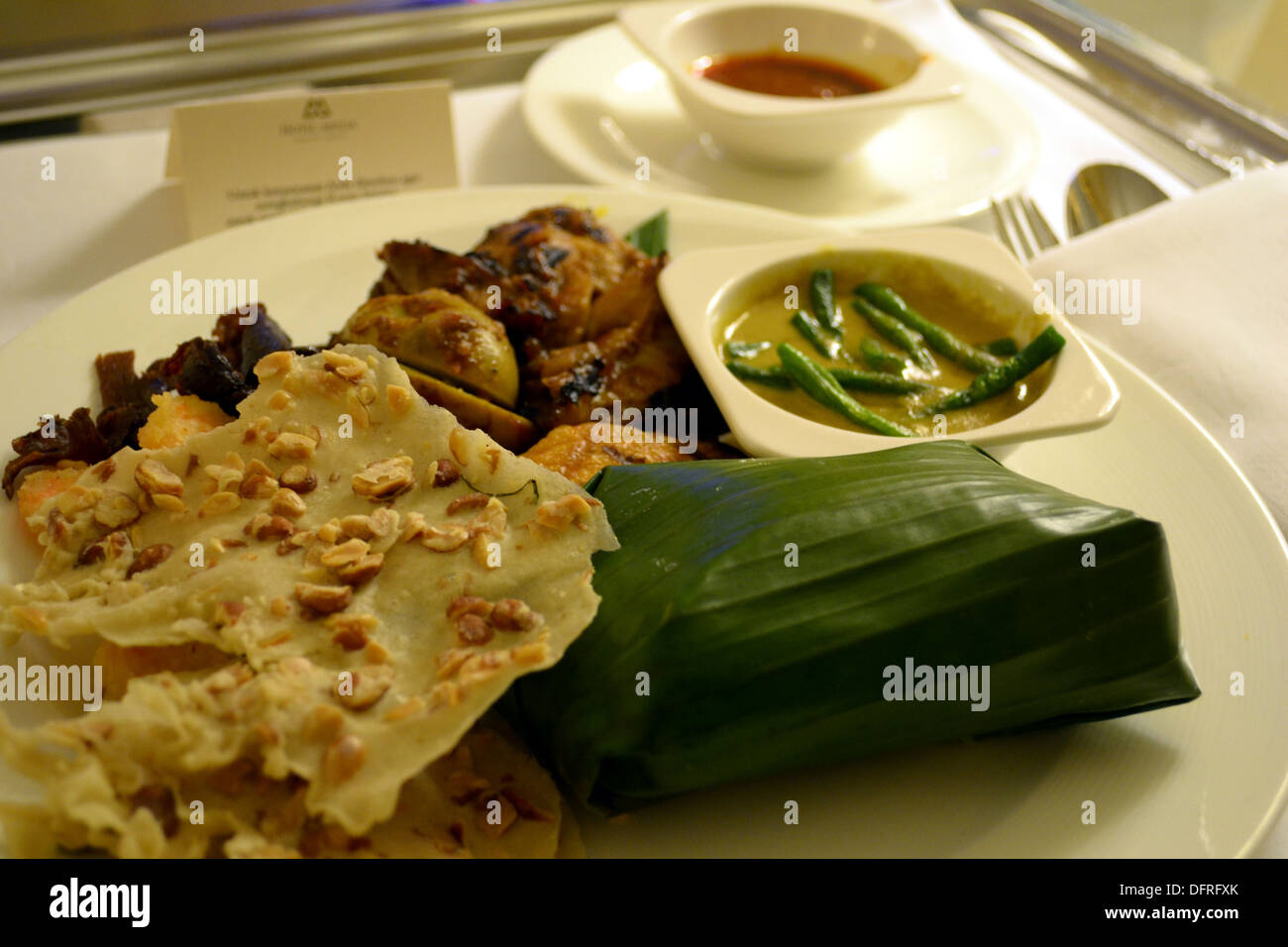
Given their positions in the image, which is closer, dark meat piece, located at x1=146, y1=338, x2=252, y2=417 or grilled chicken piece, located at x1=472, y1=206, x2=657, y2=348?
dark meat piece, located at x1=146, y1=338, x2=252, y2=417

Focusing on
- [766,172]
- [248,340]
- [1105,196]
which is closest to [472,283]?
[248,340]

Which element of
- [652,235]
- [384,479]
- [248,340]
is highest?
[652,235]

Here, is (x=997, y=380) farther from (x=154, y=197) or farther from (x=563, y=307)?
(x=154, y=197)

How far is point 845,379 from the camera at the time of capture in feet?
7.74

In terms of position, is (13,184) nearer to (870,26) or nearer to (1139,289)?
(870,26)

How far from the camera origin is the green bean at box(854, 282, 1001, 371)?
246cm

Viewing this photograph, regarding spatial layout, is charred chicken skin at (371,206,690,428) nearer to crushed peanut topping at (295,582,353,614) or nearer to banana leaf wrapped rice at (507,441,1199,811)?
banana leaf wrapped rice at (507,441,1199,811)

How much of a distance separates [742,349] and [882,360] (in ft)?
1.01

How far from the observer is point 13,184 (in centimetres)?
314

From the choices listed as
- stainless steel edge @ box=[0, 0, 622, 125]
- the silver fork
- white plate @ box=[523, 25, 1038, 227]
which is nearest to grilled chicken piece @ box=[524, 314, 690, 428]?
white plate @ box=[523, 25, 1038, 227]

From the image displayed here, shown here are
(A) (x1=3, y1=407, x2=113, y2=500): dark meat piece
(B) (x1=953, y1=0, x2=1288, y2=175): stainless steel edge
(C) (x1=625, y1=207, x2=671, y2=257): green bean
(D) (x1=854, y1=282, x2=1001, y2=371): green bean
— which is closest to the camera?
(A) (x1=3, y1=407, x2=113, y2=500): dark meat piece

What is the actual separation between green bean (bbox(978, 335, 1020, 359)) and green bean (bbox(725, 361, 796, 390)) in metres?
0.49

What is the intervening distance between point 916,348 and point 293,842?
1.71 meters
